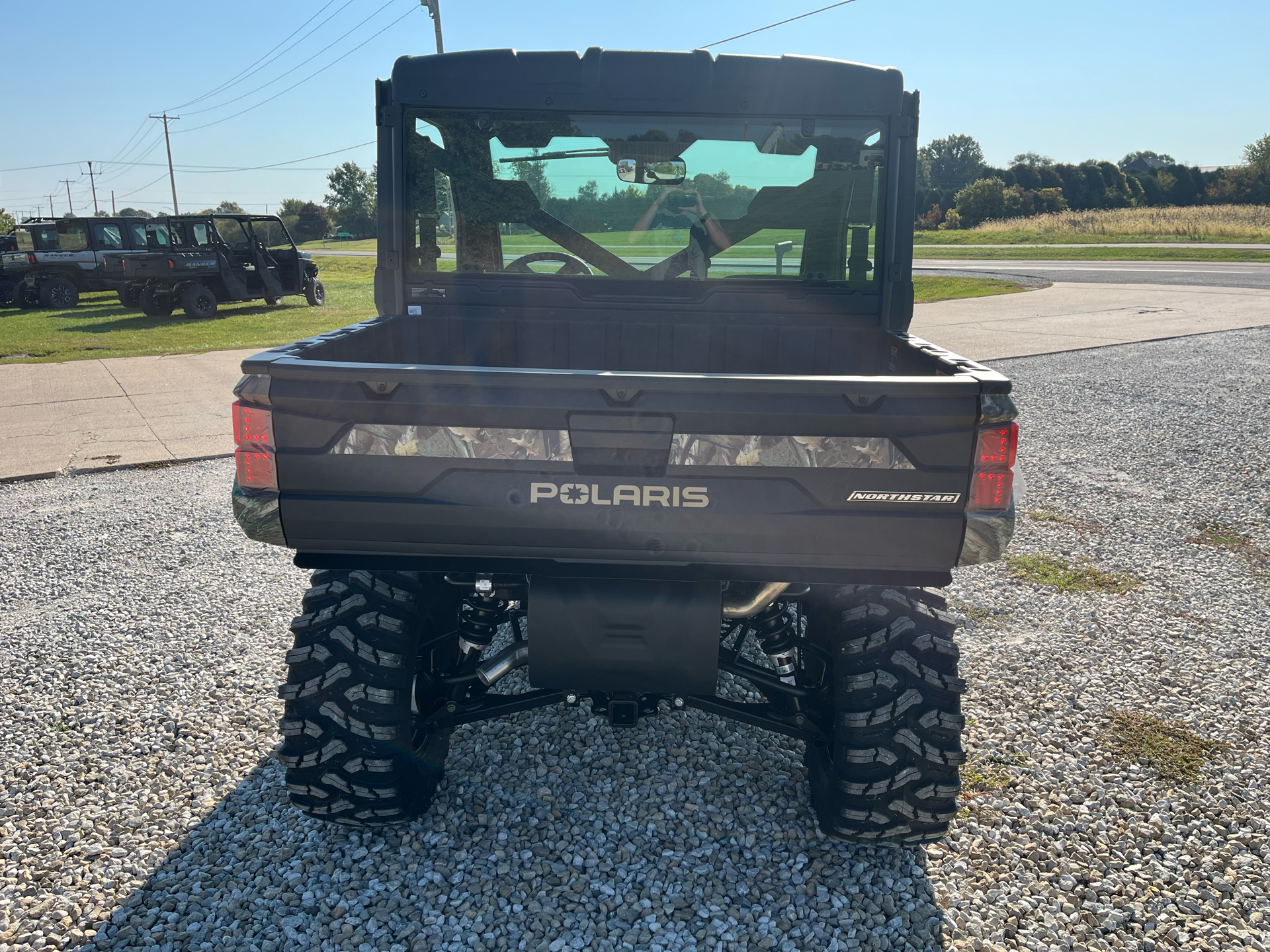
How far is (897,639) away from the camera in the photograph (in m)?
2.63

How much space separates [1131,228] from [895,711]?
43.3 metres

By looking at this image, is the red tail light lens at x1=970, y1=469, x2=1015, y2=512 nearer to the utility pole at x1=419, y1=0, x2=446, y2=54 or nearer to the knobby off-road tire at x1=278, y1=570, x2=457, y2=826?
the knobby off-road tire at x1=278, y1=570, x2=457, y2=826

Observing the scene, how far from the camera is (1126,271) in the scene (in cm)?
2522

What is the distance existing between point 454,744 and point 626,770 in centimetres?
71

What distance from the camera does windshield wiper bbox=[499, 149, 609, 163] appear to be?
3.67 meters

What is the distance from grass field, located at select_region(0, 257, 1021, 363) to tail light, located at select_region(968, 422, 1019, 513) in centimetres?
1210

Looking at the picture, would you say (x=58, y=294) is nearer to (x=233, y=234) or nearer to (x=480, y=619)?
(x=233, y=234)

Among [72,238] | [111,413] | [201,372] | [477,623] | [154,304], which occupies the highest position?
[72,238]

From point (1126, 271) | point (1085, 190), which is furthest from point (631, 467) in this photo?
point (1085, 190)

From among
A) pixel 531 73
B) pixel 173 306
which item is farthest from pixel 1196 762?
pixel 173 306

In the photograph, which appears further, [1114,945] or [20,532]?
[20,532]

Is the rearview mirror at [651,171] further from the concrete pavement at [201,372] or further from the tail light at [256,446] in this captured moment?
the concrete pavement at [201,372]

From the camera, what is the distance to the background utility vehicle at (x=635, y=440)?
2295 millimetres

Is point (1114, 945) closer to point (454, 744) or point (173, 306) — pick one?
point (454, 744)
